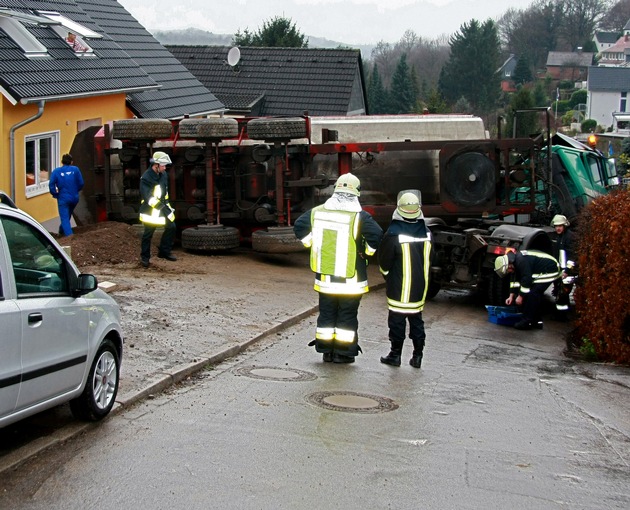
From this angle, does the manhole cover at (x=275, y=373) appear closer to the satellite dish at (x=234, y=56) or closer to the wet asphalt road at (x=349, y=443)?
the wet asphalt road at (x=349, y=443)

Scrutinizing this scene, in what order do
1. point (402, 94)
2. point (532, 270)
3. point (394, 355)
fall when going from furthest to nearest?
point (402, 94) < point (532, 270) < point (394, 355)

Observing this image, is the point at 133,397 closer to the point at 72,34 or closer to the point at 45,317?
the point at 45,317

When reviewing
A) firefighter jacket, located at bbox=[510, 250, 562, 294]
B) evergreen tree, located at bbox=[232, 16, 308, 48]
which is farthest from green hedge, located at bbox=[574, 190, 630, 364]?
evergreen tree, located at bbox=[232, 16, 308, 48]

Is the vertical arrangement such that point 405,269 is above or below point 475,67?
below

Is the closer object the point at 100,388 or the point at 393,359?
the point at 100,388

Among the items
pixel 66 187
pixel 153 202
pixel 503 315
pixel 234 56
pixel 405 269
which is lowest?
pixel 503 315

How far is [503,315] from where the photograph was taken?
13547 millimetres

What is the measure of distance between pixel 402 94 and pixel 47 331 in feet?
255

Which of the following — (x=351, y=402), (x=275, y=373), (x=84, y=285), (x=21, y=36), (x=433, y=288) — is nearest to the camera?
(x=84, y=285)

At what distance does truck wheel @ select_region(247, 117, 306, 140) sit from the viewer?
15.8 m

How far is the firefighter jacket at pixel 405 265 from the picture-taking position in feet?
32.5

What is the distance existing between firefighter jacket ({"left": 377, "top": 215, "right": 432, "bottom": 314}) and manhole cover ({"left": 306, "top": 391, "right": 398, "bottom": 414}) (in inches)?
60.0

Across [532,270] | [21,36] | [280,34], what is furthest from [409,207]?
[280,34]

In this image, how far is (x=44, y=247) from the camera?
22.7 ft
